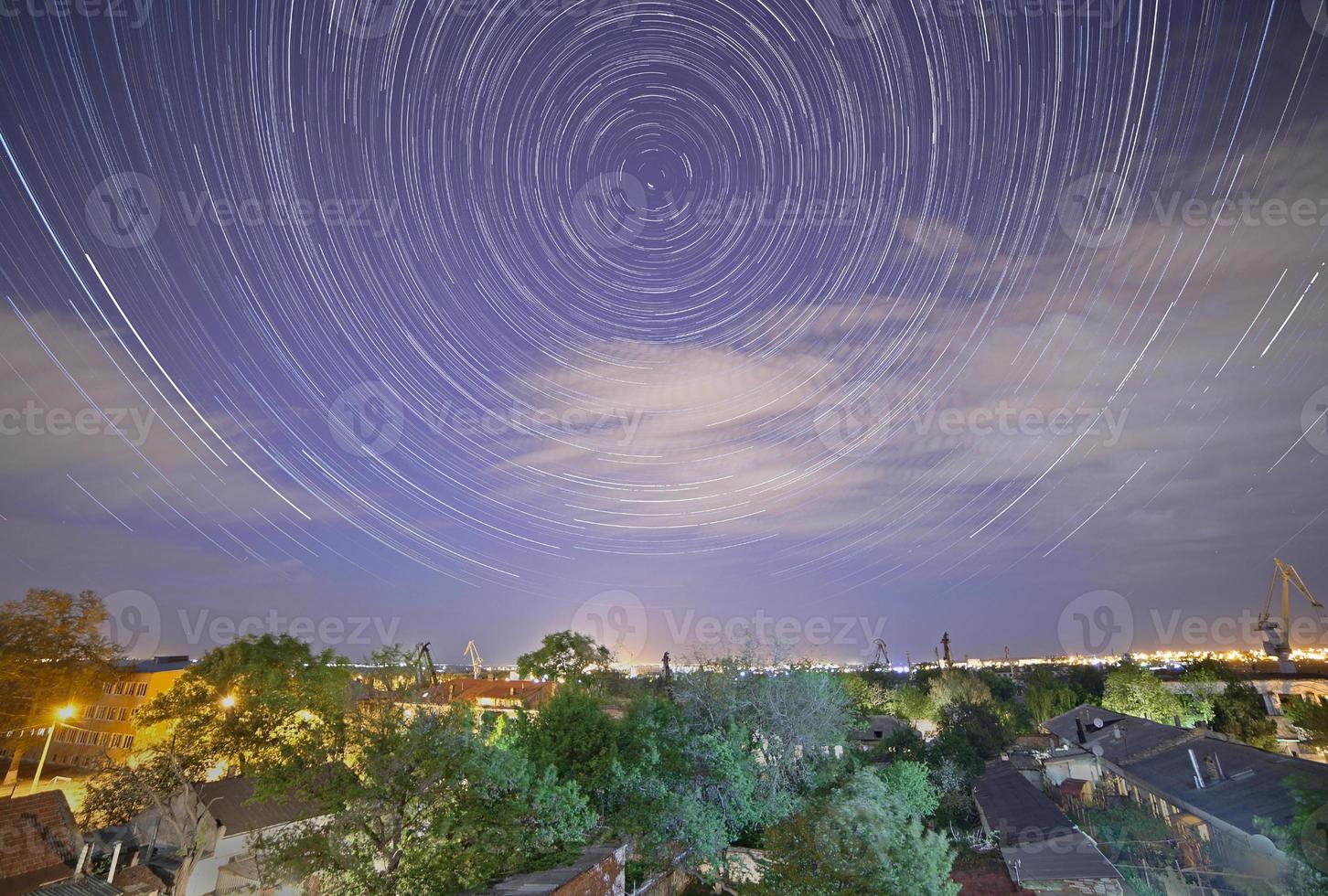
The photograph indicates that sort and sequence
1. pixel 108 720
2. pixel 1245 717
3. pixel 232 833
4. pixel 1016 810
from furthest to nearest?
pixel 108 720
pixel 1245 717
pixel 232 833
pixel 1016 810

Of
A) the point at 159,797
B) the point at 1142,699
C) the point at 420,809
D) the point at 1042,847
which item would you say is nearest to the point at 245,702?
the point at 159,797

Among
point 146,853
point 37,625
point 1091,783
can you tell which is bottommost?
point 146,853

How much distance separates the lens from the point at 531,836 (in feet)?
72.6

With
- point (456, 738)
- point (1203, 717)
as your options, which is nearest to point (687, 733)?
point (456, 738)

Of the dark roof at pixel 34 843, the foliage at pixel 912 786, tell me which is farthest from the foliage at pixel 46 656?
the foliage at pixel 912 786

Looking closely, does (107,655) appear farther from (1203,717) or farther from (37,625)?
(1203,717)

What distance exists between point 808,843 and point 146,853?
37.4 meters

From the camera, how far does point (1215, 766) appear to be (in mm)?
31047

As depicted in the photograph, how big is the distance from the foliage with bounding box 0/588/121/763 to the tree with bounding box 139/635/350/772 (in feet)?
21.9

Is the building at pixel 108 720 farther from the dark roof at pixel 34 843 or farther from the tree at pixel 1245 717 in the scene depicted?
the tree at pixel 1245 717

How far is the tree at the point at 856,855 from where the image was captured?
680 inches

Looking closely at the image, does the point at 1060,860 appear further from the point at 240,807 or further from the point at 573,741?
the point at 240,807

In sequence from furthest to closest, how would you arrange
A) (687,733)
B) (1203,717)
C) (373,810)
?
(1203,717)
(687,733)
(373,810)

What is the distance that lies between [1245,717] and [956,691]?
25.8 metres
